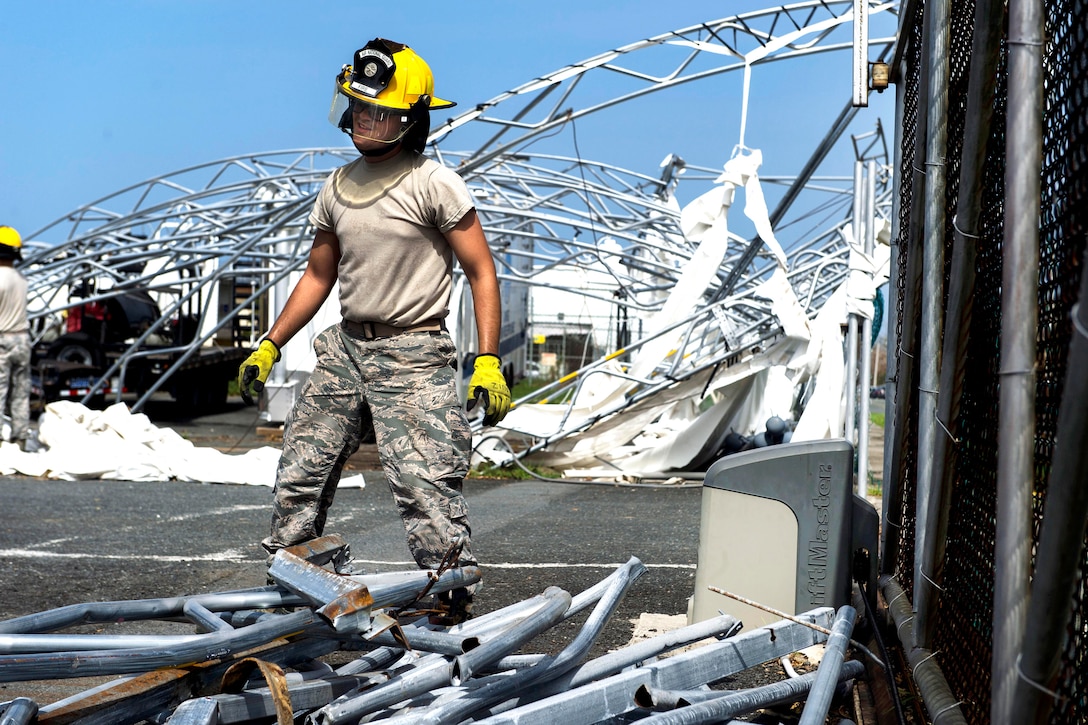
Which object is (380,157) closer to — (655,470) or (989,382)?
(989,382)

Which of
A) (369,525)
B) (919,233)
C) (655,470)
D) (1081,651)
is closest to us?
(1081,651)

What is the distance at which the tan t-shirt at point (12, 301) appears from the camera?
11719 millimetres

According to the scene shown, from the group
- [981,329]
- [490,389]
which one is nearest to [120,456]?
[490,389]

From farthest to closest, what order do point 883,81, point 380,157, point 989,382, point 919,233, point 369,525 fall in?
1. point 369,525
2. point 883,81
3. point 380,157
4. point 919,233
5. point 989,382

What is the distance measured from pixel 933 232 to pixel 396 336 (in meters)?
1.87

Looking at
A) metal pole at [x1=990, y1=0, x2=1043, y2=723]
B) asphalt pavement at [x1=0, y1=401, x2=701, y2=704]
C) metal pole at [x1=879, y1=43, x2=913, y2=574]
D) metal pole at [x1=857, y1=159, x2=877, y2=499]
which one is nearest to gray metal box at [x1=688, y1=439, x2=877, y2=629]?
metal pole at [x1=879, y1=43, x2=913, y2=574]

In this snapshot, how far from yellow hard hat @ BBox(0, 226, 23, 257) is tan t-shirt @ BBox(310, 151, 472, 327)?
9.23m

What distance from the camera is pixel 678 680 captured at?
302 cm

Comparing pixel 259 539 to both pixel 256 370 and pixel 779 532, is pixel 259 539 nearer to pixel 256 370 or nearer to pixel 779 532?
pixel 256 370

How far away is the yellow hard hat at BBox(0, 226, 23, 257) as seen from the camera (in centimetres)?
1198

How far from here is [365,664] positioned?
3.12 m

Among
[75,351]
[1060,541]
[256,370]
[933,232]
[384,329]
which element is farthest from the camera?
[75,351]

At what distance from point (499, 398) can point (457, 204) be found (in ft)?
2.45

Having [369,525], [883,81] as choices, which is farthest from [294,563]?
[369,525]
